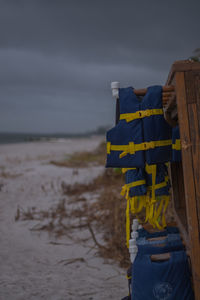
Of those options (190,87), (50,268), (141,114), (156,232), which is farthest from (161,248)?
(50,268)

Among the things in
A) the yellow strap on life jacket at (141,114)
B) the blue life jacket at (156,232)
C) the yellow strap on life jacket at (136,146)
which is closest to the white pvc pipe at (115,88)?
the yellow strap on life jacket at (141,114)

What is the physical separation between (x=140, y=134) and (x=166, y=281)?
3.55 feet

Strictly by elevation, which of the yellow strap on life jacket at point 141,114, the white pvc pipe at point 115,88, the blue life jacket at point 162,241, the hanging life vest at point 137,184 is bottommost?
the blue life jacket at point 162,241

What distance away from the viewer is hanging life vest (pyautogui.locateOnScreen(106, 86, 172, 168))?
2.19 metres

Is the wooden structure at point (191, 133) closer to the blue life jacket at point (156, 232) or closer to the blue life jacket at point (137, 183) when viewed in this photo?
the blue life jacket at point (137, 183)

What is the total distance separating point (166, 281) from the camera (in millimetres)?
2117

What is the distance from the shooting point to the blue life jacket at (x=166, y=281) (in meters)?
2.11

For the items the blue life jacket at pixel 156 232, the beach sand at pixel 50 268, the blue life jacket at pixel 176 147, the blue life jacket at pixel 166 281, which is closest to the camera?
the blue life jacket at pixel 166 281

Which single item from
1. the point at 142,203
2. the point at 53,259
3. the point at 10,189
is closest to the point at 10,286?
the point at 53,259

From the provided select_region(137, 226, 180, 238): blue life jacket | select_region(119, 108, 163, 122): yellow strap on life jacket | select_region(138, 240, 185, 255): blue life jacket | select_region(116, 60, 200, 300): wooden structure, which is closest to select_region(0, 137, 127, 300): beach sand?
select_region(137, 226, 180, 238): blue life jacket

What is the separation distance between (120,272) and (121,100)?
2.24 m

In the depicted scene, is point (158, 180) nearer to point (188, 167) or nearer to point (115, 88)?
point (188, 167)

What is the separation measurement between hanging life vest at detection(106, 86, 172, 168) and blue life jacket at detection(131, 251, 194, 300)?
743 millimetres

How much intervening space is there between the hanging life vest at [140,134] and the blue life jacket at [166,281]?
2.44 feet
